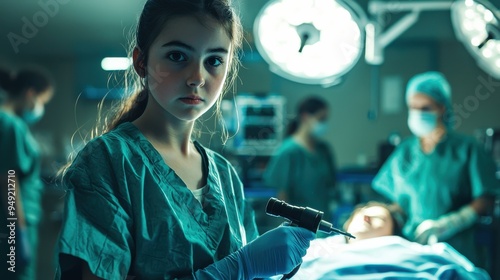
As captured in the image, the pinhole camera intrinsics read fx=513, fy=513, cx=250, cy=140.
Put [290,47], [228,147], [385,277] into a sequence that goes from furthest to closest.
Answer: [228,147] < [290,47] < [385,277]

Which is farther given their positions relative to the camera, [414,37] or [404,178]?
[414,37]

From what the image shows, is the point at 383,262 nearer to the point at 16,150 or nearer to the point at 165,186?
the point at 165,186

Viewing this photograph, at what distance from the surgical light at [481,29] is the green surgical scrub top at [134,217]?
5.50 ft

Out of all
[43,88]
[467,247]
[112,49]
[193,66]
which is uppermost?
[112,49]

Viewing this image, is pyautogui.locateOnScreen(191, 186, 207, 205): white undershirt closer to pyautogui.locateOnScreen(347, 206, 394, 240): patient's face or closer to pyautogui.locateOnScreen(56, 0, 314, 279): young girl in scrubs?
pyautogui.locateOnScreen(56, 0, 314, 279): young girl in scrubs

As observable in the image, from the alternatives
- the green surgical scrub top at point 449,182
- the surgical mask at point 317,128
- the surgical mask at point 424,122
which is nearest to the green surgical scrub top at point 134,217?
the green surgical scrub top at point 449,182

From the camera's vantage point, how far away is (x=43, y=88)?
2.88 metres

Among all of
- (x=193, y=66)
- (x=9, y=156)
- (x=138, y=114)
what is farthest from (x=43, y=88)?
(x=193, y=66)

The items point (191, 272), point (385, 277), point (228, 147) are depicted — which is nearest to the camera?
point (191, 272)

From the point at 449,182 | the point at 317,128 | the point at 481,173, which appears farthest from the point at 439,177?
the point at 317,128

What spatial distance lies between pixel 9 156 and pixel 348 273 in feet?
5.71

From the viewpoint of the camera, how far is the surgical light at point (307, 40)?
2.46m

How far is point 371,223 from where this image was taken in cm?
226

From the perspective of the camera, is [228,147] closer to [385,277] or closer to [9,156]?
[9,156]
